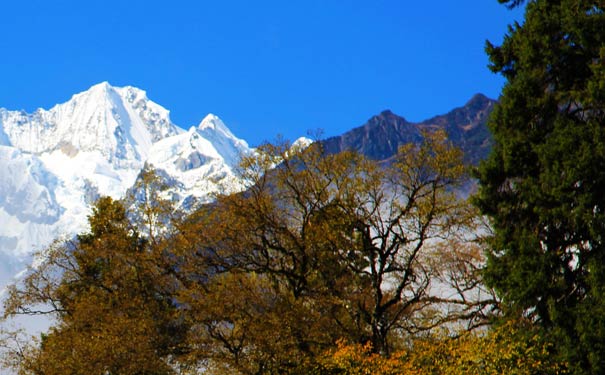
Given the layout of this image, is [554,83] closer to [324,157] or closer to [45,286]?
[324,157]

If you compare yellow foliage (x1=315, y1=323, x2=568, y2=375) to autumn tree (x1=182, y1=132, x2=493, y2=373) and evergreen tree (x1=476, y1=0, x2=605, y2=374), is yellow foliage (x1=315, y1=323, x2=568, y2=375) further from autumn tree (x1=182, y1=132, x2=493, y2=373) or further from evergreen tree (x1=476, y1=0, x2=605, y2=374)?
autumn tree (x1=182, y1=132, x2=493, y2=373)

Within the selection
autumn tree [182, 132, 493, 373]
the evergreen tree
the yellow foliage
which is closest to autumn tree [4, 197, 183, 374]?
autumn tree [182, 132, 493, 373]

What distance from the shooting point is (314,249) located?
101 feet

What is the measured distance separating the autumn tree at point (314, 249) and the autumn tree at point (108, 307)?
2449 millimetres

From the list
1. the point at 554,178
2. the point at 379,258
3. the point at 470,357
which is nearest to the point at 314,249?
the point at 379,258

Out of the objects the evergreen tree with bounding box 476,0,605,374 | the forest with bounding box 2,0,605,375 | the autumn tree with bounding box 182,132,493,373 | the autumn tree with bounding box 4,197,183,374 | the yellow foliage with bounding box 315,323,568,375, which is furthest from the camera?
the autumn tree with bounding box 4,197,183,374

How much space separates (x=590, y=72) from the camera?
23.3 m

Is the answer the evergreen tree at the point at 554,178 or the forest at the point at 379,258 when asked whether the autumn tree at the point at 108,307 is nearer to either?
the forest at the point at 379,258

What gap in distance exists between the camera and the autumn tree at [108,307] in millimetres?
32094

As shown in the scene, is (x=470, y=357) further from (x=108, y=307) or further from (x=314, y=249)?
(x=108, y=307)

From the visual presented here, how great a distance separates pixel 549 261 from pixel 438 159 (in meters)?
7.88

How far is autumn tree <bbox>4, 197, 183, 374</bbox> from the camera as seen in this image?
105 feet

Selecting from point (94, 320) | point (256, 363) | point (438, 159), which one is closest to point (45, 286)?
point (94, 320)

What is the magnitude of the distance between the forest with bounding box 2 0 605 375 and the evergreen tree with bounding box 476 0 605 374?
2.1 inches
